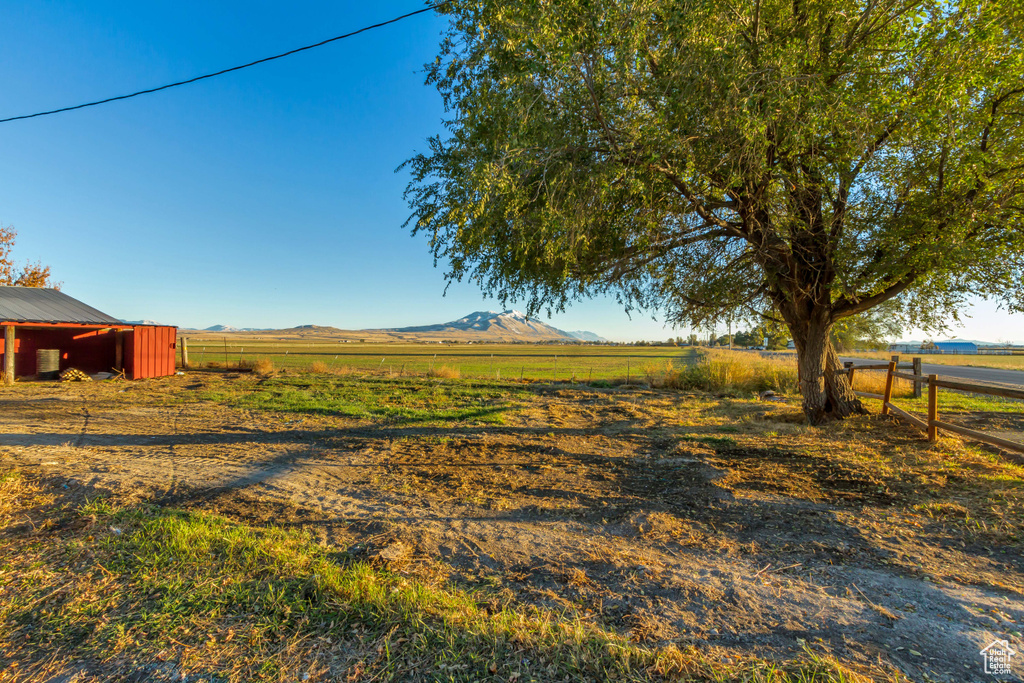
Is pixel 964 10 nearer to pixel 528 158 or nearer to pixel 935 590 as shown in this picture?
pixel 528 158

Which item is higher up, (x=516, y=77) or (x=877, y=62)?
(x=877, y=62)

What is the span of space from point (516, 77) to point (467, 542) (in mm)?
5959

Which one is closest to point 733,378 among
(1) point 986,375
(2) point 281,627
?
(1) point 986,375

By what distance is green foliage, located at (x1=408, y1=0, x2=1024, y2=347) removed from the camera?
21.0 feet

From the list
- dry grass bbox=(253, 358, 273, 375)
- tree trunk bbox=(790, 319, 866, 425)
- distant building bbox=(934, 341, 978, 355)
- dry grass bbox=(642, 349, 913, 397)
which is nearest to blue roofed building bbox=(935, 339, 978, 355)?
distant building bbox=(934, 341, 978, 355)

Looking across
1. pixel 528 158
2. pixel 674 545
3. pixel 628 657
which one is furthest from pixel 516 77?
pixel 628 657

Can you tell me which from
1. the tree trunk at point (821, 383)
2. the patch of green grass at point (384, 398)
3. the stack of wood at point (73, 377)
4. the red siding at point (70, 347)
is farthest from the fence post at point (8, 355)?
the tree trunk at point (821, 383)

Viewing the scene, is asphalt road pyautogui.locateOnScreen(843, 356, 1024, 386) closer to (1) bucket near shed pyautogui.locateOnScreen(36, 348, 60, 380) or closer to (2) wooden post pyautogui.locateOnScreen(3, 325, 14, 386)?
(2) wooden post pyautogui.locateOnScreen(3, 325, 14, 386)

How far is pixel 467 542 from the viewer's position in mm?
4793

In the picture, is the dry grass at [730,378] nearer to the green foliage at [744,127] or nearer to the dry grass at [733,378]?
the dry grass at [733,378]

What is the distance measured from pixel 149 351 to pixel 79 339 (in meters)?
3.80

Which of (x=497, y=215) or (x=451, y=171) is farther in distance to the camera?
(x=451, y=171)

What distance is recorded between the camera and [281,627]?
322 cm

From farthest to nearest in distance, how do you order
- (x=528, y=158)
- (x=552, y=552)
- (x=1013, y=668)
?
1. (x=528, y=158)
2. (x=552, y=552)
3. (x=1013, y=668)
